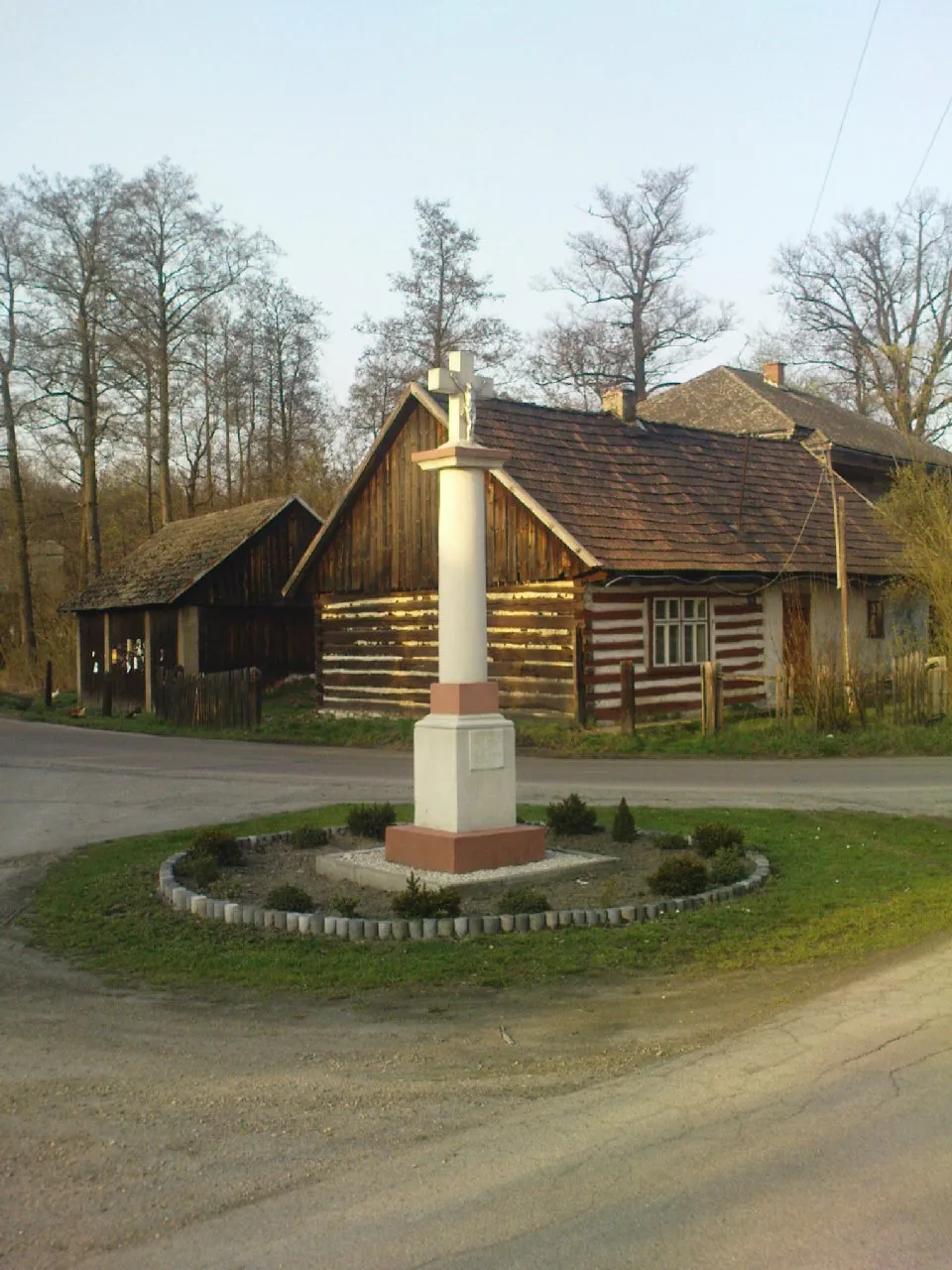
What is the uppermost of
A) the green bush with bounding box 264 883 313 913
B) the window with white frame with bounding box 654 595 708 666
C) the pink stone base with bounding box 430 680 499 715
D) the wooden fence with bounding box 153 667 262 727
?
the window with white frame with bounding box 654 595 708 666

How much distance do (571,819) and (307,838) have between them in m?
2.46

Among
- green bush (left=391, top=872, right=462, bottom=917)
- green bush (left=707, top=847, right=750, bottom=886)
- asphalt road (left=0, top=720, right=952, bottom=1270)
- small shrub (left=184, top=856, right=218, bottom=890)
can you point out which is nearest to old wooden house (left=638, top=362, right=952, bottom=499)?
green bush (left=707, top=847, right=750, bottom=886)

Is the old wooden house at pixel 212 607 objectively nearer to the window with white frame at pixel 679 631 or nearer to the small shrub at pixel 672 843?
the window with white frame at pixel 679 631

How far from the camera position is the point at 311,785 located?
679 inches

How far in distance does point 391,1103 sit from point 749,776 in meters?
12.5

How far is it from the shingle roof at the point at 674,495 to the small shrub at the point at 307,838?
11.0 meters

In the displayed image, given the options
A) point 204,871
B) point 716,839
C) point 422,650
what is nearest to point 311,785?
point 204,871

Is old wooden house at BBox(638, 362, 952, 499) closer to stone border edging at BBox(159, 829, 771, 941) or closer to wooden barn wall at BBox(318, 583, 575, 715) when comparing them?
wooden barn wall at BBox(318, 583, 575, 715)

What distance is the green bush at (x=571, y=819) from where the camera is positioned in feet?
40.0

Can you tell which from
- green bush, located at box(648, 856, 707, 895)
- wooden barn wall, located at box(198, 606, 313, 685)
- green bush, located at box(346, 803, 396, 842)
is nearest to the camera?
green bush, located at box(648, 856, 707, 895)

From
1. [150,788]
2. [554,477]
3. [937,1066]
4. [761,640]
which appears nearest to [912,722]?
[761,640]

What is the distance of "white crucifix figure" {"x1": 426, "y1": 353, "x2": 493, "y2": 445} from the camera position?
37.1 feet

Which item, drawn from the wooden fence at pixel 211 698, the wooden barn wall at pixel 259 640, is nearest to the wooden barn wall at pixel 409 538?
the wooden fence at pixel 211 698

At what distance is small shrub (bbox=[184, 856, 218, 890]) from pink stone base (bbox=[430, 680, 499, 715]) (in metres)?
2.14
